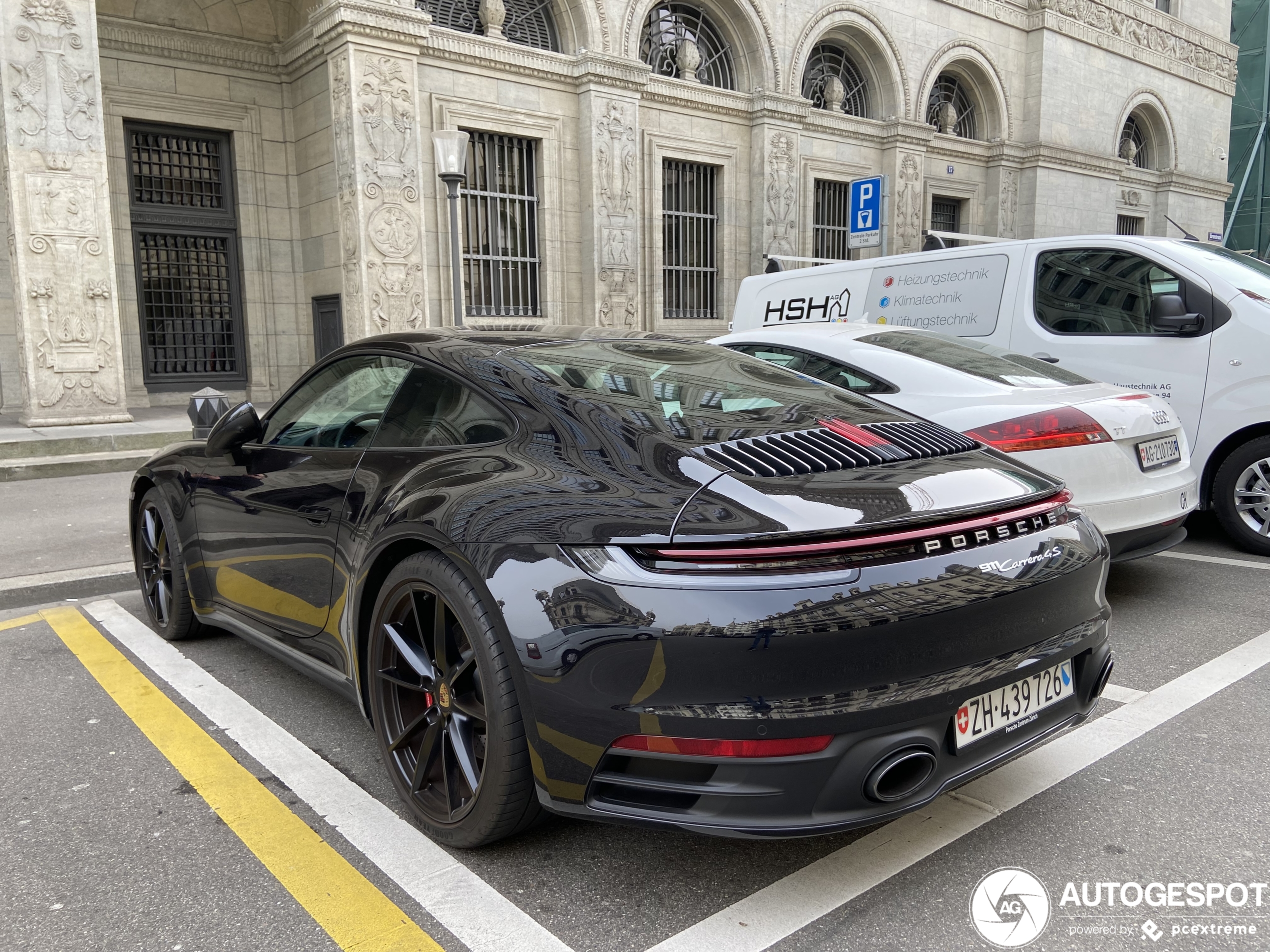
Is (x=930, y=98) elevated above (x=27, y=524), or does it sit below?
above

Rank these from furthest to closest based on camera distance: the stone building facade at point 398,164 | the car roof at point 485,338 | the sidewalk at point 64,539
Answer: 1. the stone building facade at point 398,164
2. the sidewalk at point 64,539
3. the car roof at point 485,338

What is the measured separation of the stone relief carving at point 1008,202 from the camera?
23234mm

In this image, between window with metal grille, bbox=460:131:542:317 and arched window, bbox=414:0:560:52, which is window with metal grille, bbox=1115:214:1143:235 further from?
window with metal grille, bbox=460:131:542:317

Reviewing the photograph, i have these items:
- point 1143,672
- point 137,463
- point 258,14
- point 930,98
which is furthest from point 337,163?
point 930,98

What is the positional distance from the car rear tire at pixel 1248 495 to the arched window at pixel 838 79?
15.8 m

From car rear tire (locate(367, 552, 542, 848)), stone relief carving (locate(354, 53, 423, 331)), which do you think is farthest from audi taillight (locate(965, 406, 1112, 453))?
stone relief carving (locate(354, 53, 423, 331))

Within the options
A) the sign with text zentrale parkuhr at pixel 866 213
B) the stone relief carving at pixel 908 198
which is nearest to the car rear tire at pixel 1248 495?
the sign with text zentrale parkuhr at pixel 866 213

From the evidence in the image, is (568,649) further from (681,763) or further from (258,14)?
(258,14)

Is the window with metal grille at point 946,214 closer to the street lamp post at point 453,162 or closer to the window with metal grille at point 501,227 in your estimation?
the window with metal grille at point 501,227

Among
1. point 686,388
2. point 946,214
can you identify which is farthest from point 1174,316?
point 946,214

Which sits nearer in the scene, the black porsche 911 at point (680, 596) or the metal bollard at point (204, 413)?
the black porsche 911 at point (680, 596)

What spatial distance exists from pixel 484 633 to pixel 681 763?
0.56 meters

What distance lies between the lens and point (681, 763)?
6.60 feet

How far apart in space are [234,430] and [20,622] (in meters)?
2.37
